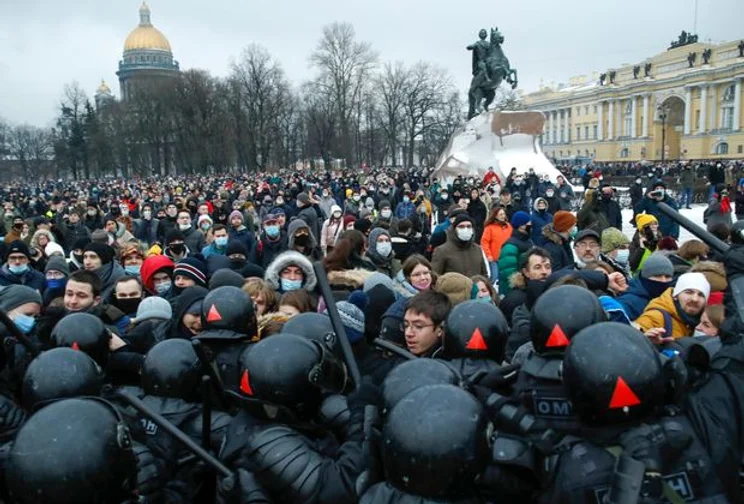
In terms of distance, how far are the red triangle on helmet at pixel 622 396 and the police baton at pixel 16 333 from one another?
292 centimetres

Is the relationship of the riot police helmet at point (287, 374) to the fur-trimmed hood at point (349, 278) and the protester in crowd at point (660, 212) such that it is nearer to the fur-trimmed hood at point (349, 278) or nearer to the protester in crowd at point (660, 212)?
the fur-trimmed hood at point (349, 278)

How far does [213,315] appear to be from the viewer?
311cm

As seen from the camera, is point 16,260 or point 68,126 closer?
point 16,260

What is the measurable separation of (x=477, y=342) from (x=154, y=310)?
2400 mm

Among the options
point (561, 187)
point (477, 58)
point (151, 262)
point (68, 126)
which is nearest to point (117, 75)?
point (68, 126)

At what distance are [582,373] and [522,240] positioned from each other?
4.89 m

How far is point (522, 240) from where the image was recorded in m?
6.79

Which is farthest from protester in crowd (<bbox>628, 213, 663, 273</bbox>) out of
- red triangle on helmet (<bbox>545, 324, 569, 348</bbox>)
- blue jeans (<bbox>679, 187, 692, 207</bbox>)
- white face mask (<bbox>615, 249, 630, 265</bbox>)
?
blue jeans (<bbox>679, 187, 692, 207</bbox>)

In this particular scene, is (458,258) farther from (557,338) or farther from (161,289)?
(557,338)

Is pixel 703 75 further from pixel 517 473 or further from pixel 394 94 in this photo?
pixel 517 473

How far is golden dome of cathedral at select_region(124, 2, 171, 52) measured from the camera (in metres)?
101

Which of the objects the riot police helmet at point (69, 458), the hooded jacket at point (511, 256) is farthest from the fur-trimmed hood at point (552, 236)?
the riot police helmet at point (69, 458)

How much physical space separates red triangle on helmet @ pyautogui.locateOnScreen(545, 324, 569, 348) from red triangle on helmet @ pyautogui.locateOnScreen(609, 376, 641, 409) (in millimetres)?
428

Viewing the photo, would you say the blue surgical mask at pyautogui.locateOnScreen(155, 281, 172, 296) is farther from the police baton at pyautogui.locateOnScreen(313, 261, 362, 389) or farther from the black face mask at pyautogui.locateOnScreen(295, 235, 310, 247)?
the police baton at pyautogui.locateOnScreen(313, 261, 362, 389)
